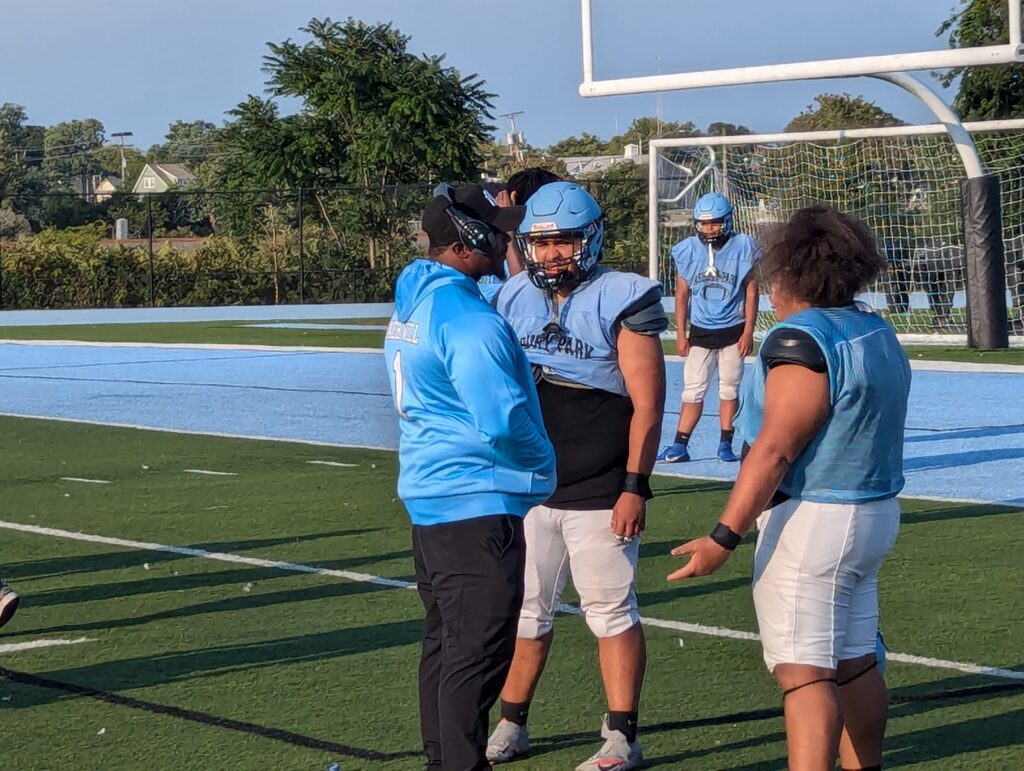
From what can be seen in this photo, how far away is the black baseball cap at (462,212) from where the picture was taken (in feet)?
14.7

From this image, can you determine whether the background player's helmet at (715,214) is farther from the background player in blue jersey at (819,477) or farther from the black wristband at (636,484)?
the background player in blue jersey at (819,477)

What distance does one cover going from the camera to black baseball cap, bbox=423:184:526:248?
4.48 metres

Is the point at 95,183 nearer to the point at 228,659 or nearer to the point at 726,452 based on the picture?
the point at 726,452

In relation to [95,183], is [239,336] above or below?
below

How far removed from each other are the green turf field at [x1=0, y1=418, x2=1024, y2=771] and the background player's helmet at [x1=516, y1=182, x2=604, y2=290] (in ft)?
5.33

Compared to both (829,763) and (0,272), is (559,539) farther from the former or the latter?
(0,272)

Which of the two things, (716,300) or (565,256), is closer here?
(565,256)

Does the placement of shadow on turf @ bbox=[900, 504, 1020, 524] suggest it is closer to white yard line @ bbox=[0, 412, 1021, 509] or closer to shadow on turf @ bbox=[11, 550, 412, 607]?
white yard line @ bbox=[0, 412, 1021, 509]

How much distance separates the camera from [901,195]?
80.7 feet

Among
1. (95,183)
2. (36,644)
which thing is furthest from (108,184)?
(36,644)

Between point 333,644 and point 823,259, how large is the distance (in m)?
3.26

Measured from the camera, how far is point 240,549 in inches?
351

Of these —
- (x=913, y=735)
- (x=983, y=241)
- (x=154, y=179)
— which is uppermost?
(x=154, y=179)

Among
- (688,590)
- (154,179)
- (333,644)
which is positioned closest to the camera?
(333,644)
